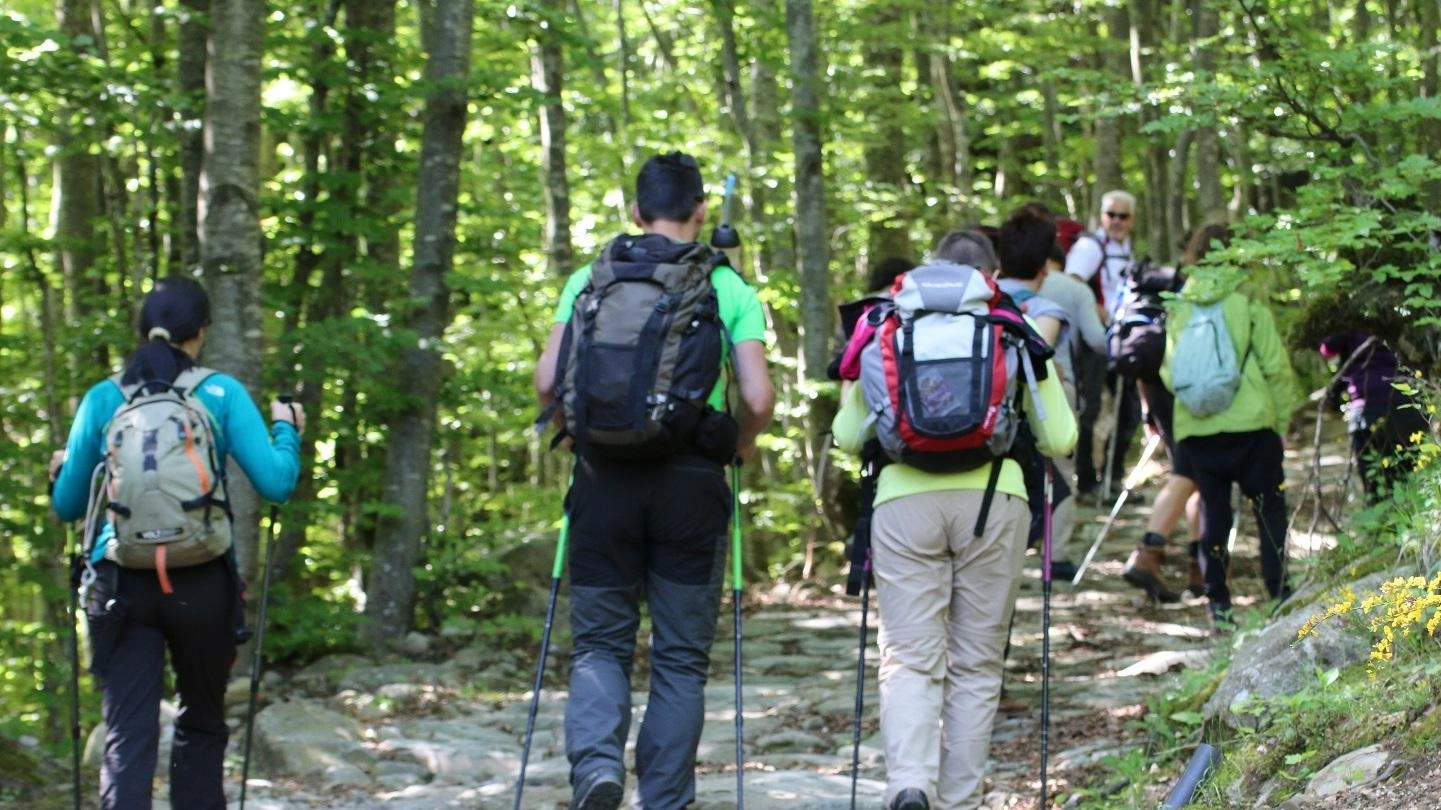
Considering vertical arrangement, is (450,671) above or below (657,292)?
below

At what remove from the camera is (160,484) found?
518 centimetres

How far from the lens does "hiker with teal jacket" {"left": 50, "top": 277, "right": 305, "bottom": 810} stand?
5.20 metres

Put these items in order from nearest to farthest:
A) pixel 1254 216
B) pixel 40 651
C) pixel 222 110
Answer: pixel 1254 216 → pixel 222 110 → pixel 40 651

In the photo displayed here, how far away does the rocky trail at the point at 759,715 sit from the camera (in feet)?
22.9

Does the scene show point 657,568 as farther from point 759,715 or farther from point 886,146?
point 886,146

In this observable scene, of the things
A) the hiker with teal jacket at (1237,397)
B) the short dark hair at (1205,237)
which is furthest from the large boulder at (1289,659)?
the short dark hair at (1205,237)

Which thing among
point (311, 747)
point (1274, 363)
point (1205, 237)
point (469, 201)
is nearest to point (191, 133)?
point (469, 201)

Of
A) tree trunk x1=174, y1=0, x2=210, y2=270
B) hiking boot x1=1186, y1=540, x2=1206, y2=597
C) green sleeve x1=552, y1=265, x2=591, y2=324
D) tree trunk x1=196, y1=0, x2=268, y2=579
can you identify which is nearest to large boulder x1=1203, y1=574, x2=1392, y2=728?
green sleeve x1=552, y1=265, x2=591, y2=324

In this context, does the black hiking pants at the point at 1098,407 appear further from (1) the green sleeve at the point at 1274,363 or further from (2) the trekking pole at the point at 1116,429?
(1) the green sleeve at the point at 1274,363

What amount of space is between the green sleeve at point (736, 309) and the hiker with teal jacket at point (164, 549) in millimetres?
1623

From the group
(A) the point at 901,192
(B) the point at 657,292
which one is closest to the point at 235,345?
(B) the point at 657,292

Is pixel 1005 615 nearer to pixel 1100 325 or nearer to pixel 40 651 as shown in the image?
pixel 1100 325

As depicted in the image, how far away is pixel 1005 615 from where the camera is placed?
5.60 metres

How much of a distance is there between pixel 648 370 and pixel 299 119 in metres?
6.78
